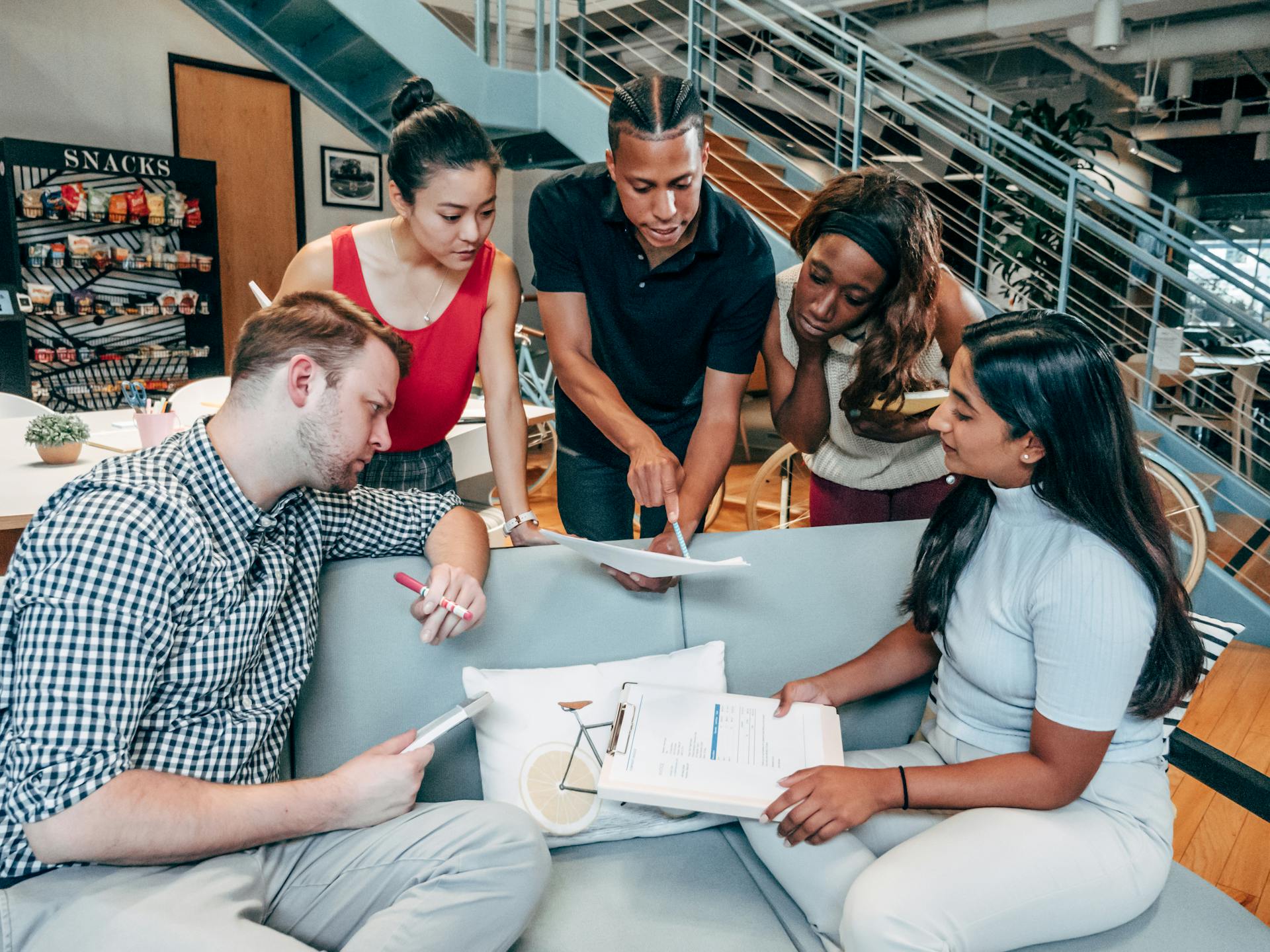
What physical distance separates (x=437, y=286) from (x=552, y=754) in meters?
0.90

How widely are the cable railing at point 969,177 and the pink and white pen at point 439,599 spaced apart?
2713mm

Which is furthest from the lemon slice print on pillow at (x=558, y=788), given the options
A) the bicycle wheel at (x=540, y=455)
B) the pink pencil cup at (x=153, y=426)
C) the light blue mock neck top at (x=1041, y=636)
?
the bicycle wheel at (x=540, y=455)

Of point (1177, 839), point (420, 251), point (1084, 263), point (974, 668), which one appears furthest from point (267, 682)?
point (1084, 263)

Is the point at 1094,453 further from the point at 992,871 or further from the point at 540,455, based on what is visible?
the point at 540,455

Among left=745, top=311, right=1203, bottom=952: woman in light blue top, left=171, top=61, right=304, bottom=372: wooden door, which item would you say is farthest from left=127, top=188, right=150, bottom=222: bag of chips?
left=745, top=311, right=1203, bottom=952: woman in light blue top

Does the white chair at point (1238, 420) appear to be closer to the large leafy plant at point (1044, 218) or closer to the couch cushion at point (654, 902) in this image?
the large leafy plant at point (1044, 218)

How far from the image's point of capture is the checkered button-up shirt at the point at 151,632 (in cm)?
99

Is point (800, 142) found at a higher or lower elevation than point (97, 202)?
higher

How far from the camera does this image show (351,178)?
24.4 feet

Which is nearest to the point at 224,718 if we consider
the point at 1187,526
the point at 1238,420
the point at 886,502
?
the point at 886,502

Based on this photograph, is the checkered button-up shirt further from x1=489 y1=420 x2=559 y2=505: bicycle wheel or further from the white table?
x1=489 y1=420 x2=559 y2=505: bicycle wheel

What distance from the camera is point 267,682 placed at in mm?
1286

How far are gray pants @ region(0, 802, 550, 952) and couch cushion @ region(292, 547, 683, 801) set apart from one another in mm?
203

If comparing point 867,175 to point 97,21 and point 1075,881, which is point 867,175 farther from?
point 97,21
